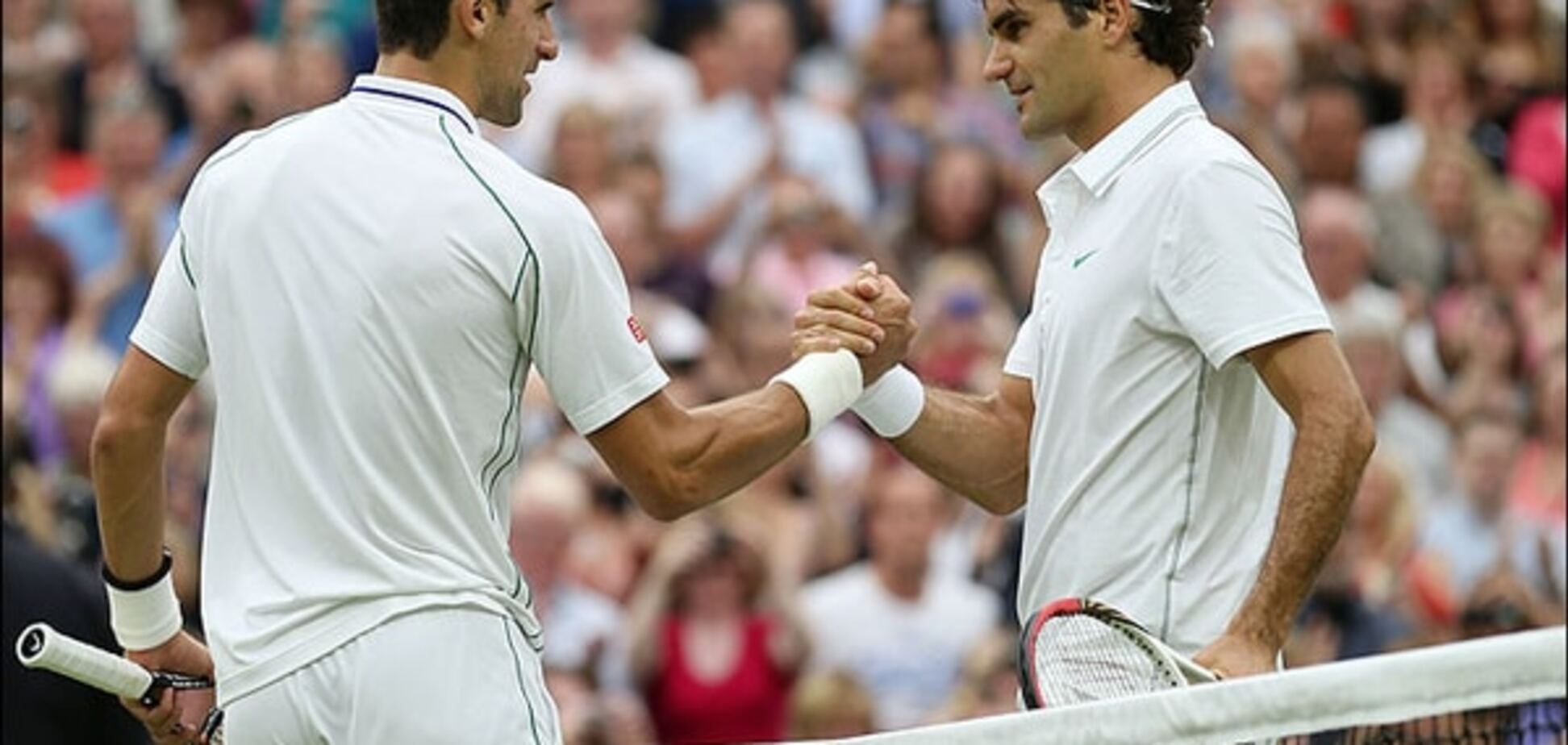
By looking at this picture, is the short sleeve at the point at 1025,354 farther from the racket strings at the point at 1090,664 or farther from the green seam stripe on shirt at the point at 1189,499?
the racket strings at the point at 1090,664

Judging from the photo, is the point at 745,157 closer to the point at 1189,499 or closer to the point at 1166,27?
the point at 1166,27

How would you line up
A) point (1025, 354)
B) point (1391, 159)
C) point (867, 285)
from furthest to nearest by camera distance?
point (1391, 159)
point (1025, 354)
point (867, 285)

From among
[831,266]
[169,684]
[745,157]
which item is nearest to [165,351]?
[169,684]

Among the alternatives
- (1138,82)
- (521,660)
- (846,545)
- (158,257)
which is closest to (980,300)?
(846,545)

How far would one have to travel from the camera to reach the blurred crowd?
12.3m

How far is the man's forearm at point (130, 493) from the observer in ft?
22.2

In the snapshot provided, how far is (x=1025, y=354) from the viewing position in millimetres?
7598

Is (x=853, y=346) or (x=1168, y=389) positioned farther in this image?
(x=853, y=346)

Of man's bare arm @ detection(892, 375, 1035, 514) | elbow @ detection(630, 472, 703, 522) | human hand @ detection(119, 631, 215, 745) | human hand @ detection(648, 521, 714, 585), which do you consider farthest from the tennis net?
human hand @ detection(648, 521, 714, 585)

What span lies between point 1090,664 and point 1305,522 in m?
0.49

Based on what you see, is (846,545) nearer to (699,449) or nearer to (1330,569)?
(1330,569)

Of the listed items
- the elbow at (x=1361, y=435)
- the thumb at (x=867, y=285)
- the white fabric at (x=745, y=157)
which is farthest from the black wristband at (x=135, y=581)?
the white fabric at (x=745, y=157)

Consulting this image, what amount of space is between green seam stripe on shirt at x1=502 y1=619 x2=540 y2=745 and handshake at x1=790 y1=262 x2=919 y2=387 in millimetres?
1066

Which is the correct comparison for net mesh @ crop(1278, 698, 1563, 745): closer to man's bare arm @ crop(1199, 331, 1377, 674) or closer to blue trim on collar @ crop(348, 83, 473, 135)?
man's bare arm @ crop(1199, 331, 1377, 674)
